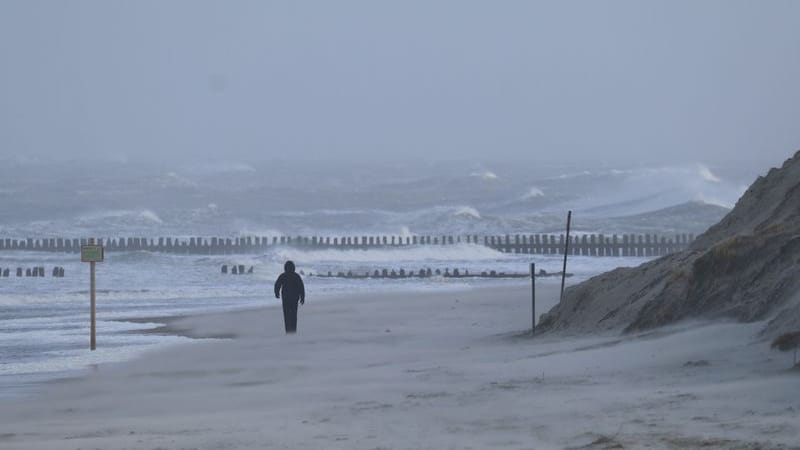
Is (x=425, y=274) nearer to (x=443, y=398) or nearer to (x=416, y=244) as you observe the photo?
(x=416, y=244)

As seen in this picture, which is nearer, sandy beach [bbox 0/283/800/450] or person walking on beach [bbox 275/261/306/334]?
sandy beach [bbox 0/283/800/450]

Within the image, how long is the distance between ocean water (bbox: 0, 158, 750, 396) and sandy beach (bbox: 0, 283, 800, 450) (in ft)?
6.21

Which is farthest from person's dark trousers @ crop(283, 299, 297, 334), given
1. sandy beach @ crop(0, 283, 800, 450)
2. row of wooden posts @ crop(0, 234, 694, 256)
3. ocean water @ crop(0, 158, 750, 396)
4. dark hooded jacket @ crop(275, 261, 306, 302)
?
row of wooden posts @ crop(0, 234, 694, 256)

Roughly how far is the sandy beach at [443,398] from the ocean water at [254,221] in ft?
6.21

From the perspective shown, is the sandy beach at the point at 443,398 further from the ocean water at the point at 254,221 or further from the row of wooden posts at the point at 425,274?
the row of wooden posts at the point at 425,274

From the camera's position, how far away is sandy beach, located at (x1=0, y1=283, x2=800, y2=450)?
26.7 ft

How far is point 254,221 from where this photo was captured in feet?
255

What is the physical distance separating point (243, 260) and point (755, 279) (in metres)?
35.0

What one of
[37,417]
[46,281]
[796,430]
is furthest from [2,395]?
[46,281]

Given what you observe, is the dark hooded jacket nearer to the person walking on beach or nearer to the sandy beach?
the person walking on beach

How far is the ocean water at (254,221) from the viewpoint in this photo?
23.8 m

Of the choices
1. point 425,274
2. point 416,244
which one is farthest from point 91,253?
point 416,244

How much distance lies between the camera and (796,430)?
7.40 metres

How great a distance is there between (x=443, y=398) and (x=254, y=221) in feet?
224
